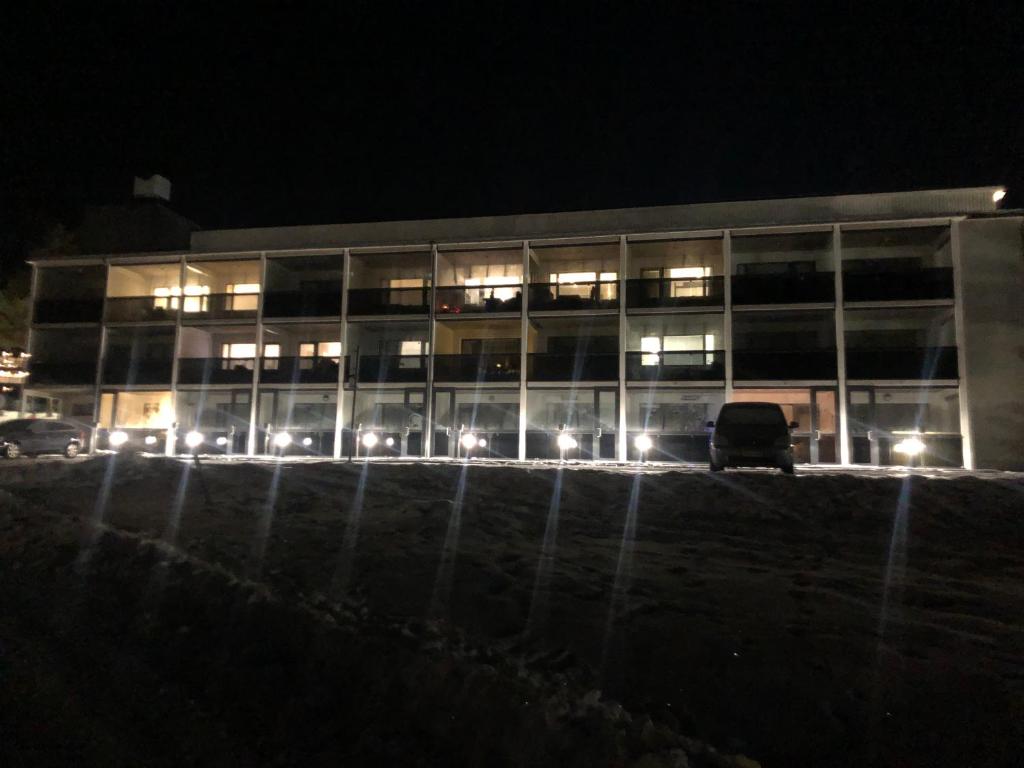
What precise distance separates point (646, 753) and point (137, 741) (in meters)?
2.84

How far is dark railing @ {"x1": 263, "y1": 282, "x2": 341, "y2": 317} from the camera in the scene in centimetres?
2881

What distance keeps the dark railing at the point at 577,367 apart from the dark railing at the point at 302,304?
839 centimetres

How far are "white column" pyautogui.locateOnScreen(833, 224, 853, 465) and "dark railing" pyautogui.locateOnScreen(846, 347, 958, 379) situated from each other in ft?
1.37

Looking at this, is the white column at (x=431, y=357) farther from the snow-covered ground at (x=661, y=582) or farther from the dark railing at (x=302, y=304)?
the snow-covered ground at (x=661, y=582)

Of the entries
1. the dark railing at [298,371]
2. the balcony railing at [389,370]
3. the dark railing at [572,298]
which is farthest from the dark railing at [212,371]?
the dark railing at [572,298]

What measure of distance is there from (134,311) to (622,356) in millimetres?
20836

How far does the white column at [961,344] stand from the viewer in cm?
2247

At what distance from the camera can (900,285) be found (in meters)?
24.0

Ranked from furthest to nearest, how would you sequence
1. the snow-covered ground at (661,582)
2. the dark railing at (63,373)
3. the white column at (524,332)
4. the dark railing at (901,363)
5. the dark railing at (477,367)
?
1. the dark railing at (63,373)
2. the dark railing at (477,367)
3. the white column at (524,332)
4. the dark railing at (901,363)
5. the snow-covered ground at (661,582)

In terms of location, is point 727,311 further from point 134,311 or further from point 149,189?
point 149,189

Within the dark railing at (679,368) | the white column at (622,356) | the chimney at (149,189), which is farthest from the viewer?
the chimney at (149,189)

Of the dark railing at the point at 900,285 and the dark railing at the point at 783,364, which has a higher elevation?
the dark railing at the point at 900,285

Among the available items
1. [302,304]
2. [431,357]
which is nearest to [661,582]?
[431,357]

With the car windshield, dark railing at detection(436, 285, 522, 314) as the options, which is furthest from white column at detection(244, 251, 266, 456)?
the car windshield
